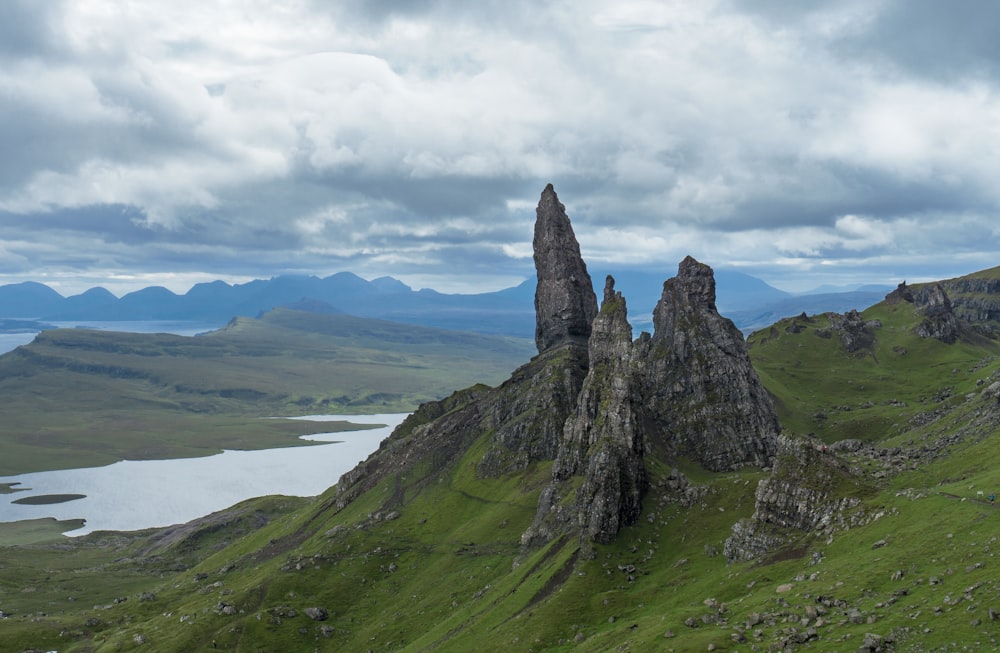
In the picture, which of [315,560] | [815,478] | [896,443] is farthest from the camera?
[315,560]

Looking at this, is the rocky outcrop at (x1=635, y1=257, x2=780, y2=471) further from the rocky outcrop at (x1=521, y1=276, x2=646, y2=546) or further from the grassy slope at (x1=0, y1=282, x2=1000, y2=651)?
the rocky outcrop at (x1=521, y1=276, x2=646, y2=546)

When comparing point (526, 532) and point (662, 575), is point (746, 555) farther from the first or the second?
point (526, 532)

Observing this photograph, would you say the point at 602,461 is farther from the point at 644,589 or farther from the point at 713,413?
the point at 713,413

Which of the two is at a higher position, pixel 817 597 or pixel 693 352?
pixel 693 352

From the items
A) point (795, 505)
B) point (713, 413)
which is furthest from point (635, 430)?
point (795, 505)

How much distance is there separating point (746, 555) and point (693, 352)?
329ft

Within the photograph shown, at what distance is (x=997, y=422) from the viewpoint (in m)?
116

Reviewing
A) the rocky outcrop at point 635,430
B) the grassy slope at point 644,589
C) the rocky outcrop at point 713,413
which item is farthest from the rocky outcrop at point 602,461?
the rocky outcrop at point 713,413

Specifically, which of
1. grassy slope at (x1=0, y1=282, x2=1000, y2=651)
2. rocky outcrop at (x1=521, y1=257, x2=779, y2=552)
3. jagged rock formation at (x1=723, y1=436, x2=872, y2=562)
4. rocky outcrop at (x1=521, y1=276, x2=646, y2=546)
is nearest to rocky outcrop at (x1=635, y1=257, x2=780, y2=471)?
rocky outcrop at (x1=521, y1=257, x2=779, y2=552)

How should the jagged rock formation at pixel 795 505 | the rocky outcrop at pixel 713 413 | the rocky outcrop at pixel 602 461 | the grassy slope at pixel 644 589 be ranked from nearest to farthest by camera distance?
→ 1. the grassy slope at pixel 644 589
2. the jagged rock formation at pixel 795 505
3. the rocky outcrop at pixel 602 461
4. the rocky outcrop at pixel 713 413

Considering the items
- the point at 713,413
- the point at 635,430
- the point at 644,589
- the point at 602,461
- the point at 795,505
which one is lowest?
the point at 644,589

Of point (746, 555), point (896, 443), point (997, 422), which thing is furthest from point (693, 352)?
point (746, 555)

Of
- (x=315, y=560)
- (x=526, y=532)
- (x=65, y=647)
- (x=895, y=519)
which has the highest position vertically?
(x=895, y=519)

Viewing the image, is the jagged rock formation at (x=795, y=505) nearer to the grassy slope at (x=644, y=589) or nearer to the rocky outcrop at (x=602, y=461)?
the grassy slope at (x=644, y=589)
